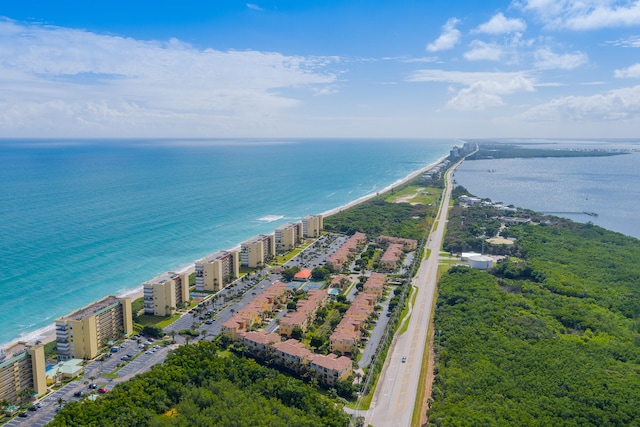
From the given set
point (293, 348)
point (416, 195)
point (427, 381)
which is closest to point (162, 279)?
point (293, 348)

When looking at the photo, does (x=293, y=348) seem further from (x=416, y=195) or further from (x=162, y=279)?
(x=416, y=195)

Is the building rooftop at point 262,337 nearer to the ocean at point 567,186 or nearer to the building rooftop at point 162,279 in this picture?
the building rooftop at point 162,279

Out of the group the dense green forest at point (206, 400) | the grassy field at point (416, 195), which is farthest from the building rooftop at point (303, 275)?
the grassy field at point (416, 195)

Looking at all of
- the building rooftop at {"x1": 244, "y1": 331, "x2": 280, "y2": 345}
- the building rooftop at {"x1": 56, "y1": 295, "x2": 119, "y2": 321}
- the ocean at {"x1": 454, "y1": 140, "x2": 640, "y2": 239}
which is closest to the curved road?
the building rooftop at {"x1": 244, "y1": 331, "x2": 280, "y2": 345}

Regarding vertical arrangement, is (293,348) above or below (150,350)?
above

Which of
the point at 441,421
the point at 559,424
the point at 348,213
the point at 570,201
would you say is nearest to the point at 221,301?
the point at 441,421

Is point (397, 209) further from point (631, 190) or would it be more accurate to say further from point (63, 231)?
point (631, 190)

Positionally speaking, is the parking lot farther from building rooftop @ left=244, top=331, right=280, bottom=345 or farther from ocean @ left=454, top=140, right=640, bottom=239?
ocean @ left=454, top=140, right=640, bottom=239
